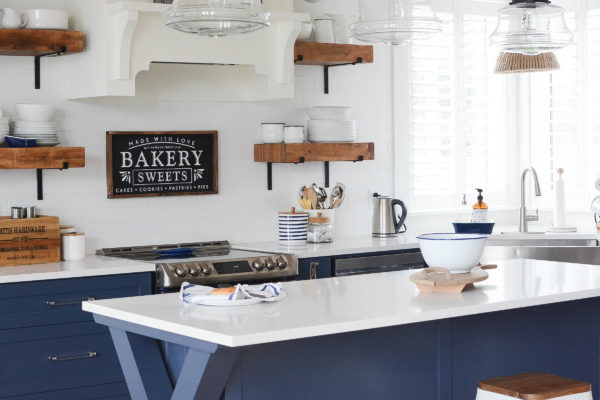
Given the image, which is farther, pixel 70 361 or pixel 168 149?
pixel 168 149

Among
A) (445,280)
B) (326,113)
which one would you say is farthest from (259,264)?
(445,280)

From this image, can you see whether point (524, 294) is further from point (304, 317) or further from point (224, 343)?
point (224, 343)

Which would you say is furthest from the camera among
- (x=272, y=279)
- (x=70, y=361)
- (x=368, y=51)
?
(x=368, y=51)

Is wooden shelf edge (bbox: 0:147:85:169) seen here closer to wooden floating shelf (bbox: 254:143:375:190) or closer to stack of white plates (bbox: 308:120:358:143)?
wooden floating shelf (bbox: 254:143:375:190)

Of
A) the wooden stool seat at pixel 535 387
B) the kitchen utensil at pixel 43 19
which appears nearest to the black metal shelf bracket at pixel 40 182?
the kitchen utensil at pixel 43 19

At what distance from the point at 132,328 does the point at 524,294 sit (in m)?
1.41

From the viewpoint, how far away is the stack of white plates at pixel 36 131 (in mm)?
4977

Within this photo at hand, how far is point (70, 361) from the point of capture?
15.2ft

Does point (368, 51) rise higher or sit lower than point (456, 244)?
higher

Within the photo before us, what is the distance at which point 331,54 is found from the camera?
591 cm

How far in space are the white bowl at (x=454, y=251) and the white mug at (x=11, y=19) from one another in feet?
7.94

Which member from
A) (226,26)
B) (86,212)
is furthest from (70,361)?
(226,26)

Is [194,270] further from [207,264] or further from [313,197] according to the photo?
[313,197]

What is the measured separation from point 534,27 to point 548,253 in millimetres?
2503
